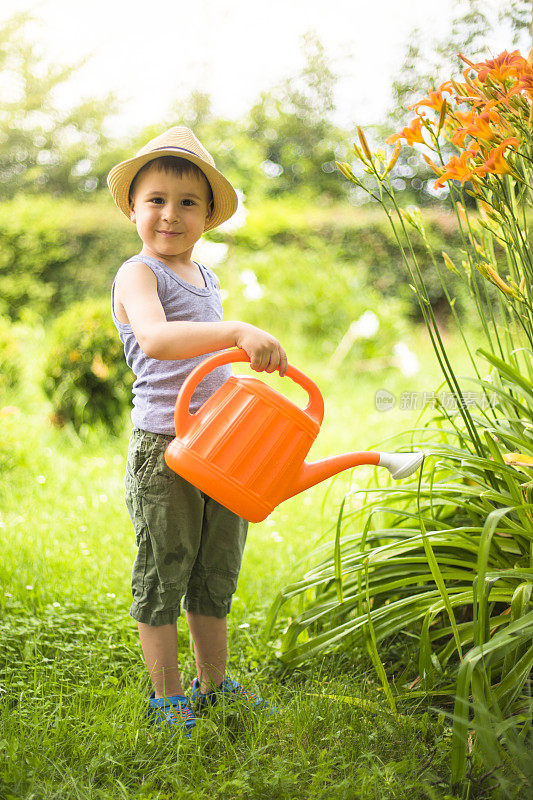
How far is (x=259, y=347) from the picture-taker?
123 centimetres

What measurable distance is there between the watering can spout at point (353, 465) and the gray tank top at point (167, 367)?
292mm

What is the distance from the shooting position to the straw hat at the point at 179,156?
55.5 inches

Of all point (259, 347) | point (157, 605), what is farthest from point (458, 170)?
point (157, 605)

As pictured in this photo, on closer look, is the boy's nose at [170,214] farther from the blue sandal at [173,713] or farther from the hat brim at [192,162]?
the blue sandal at [173,713]

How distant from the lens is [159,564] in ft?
4.76

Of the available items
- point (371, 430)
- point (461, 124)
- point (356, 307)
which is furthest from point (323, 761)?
point (356, 307)

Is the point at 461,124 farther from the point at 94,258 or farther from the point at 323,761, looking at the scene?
the point at 94,258

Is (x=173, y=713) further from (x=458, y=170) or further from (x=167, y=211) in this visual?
(x=458, y=170)

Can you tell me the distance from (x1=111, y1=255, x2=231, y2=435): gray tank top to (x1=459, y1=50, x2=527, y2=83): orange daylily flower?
684 millimetres

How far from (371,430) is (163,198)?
2446 mm

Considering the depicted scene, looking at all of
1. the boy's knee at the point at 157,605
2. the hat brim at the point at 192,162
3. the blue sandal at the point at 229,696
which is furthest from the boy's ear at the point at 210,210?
the blue sandal at the point at 229,696

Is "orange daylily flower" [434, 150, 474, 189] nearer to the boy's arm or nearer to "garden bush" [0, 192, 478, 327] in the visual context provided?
the boy's arm

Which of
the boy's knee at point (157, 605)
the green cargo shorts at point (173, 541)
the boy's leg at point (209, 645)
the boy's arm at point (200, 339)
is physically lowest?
the boy's leg at point (209, 645)

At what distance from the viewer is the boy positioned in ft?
4.69
